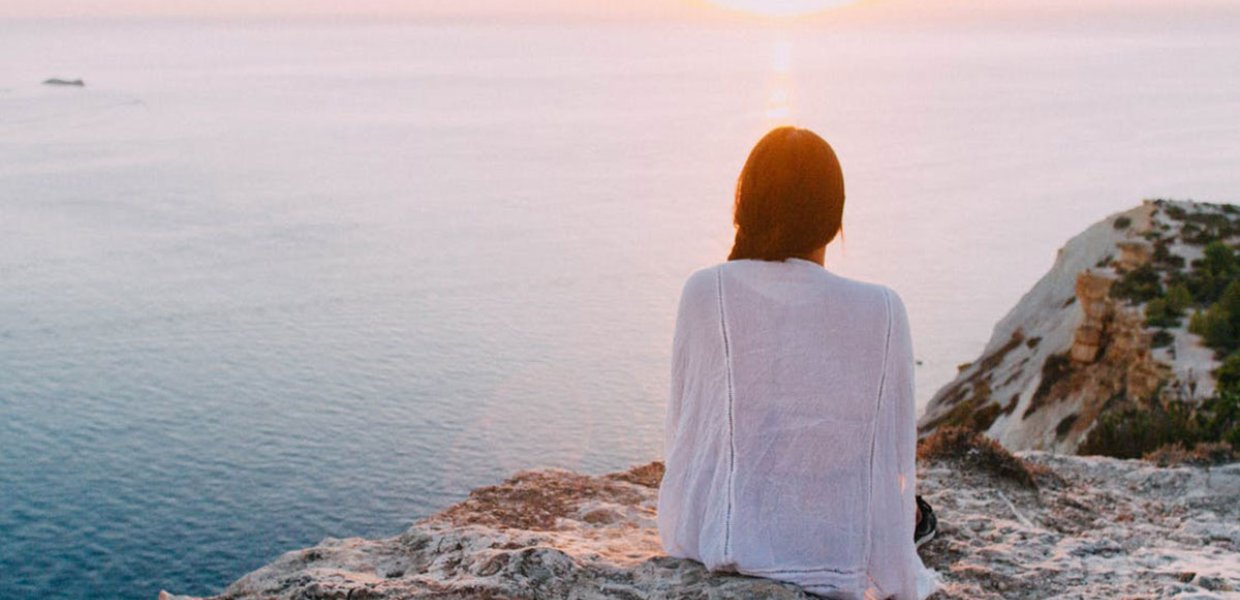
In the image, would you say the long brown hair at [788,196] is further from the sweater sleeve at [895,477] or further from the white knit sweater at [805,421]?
the sweater sleeve at [895,477]

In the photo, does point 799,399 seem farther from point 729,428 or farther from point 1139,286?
point 1139,286

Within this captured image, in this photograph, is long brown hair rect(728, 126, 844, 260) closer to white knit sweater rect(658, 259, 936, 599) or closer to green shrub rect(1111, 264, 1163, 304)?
white knit sweater rect(658, 259, 936, 599)

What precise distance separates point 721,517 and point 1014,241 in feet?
271

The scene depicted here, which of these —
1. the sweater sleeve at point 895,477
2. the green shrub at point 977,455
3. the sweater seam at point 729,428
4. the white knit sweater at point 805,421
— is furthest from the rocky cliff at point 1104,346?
the sweater seam at point 729,428

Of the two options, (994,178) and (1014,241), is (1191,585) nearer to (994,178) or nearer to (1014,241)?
(1014,241)

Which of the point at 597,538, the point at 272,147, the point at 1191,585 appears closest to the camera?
the point at 1191,585

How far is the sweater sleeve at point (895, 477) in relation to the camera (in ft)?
16.8

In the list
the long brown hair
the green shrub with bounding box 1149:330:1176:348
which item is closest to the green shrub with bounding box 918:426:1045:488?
the long brown hair

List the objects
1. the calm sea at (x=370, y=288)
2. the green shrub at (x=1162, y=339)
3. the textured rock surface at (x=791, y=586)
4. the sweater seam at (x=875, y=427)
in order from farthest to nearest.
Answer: the calm sea at (x=370, y=288) < the green shrub at (x=1162, y=339) < the textured rock surface at (x=791, y=586) < the sweater seam at (x=875, y=427)

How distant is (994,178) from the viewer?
109 metres

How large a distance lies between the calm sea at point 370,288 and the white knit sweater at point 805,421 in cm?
3699

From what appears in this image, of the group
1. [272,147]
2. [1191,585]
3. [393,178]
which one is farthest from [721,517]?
[272,147]

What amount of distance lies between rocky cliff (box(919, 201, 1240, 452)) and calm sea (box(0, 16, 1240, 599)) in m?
17.0

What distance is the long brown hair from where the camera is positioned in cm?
490
